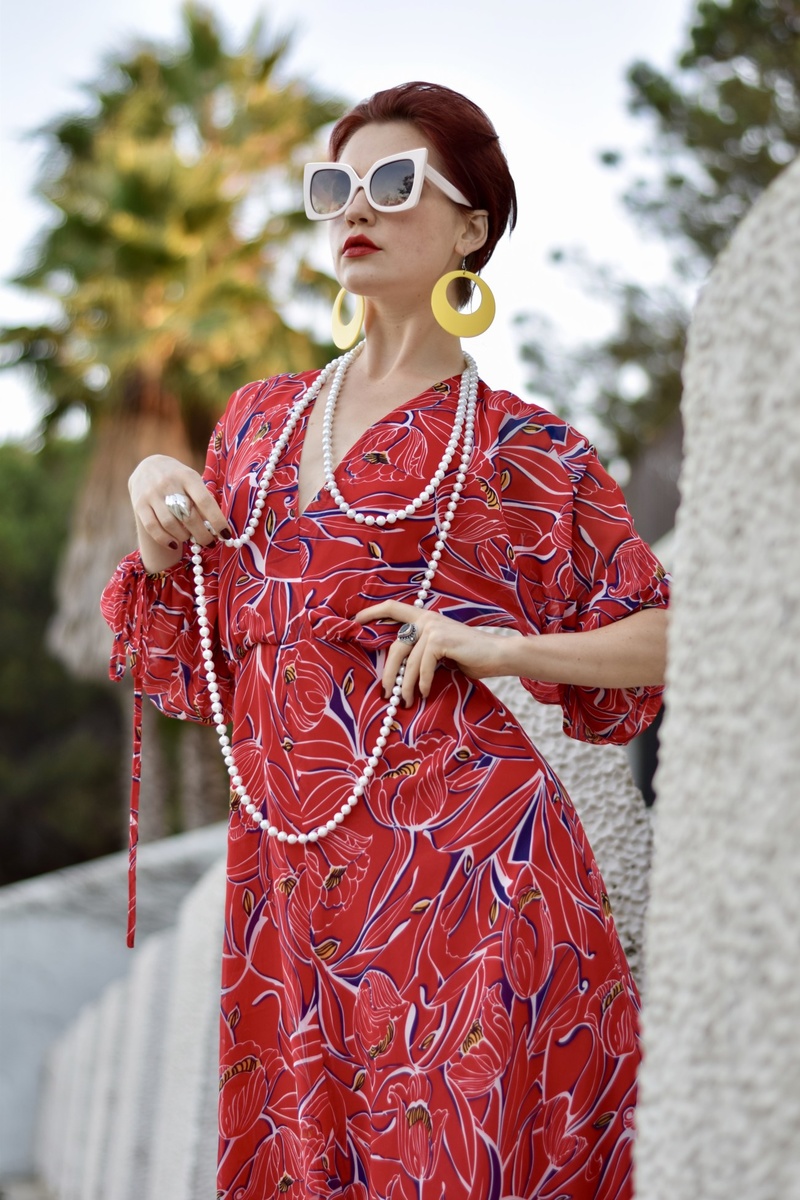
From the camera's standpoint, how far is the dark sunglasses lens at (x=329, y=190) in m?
2.13

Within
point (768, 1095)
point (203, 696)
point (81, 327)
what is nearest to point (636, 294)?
point (81, 327)

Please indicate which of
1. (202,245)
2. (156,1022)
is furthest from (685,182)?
(156,1022)

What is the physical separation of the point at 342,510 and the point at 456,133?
24.0 inches

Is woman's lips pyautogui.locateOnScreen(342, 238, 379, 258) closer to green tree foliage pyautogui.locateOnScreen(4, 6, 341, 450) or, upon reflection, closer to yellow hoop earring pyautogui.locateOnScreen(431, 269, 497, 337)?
yellow hoop earring pyautogui.locateOnScreen(431, 269, 497, 337)

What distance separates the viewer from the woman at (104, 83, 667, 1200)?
1.82 m

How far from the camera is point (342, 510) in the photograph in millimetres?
2031

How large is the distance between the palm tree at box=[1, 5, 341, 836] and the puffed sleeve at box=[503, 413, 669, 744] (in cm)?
1189

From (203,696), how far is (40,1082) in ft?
27.0

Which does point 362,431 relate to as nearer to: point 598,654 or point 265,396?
point 265,396

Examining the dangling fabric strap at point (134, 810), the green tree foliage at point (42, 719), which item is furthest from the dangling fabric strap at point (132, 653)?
the green tree foliage at point (42, 719)

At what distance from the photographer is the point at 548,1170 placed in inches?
70.9

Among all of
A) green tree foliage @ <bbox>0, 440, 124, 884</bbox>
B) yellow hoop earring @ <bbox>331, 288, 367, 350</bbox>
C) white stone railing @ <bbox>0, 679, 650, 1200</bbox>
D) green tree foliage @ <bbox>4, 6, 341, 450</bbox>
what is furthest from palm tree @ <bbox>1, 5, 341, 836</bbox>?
yellow hoop earring @ <bbox>331, 288, 367, 350</bbox>

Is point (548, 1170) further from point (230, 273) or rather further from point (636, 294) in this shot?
point (636, 294)

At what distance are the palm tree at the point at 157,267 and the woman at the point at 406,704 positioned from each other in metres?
11.7
